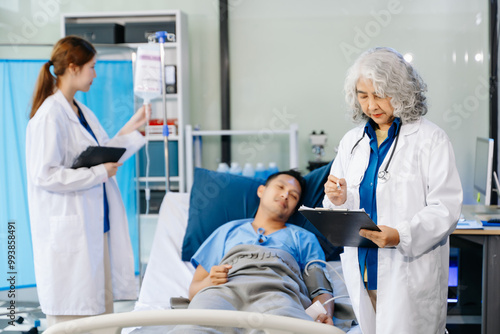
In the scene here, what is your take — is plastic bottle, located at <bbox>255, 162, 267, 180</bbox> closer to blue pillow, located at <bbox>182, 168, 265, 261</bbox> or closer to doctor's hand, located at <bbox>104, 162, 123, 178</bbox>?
blue pillow, located at <bbox>182, 168, 265, 261</bbox>

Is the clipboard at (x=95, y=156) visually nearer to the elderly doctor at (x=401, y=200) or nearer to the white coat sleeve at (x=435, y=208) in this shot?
the elderly doctor at (x=401, y=200)

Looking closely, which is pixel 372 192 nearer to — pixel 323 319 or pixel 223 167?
pixel 323 319

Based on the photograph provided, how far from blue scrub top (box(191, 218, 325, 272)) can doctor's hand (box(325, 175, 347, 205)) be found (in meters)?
0.62

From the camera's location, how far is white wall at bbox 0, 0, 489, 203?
13.5 feet

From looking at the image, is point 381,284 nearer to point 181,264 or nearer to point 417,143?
point 417,143

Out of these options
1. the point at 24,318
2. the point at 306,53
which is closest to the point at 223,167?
the point at 306,53

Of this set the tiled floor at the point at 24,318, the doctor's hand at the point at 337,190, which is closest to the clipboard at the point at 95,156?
the tiled floor at the point at 24,318

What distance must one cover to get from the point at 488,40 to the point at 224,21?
1.93m

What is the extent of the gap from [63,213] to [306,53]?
8.35 ft

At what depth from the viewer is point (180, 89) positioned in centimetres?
405

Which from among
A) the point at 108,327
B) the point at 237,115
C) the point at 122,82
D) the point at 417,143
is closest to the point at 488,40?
the point at 237,115

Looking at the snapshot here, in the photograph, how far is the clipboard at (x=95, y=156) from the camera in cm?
227

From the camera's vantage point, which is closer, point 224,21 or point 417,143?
point 417,143

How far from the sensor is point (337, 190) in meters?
1.61
